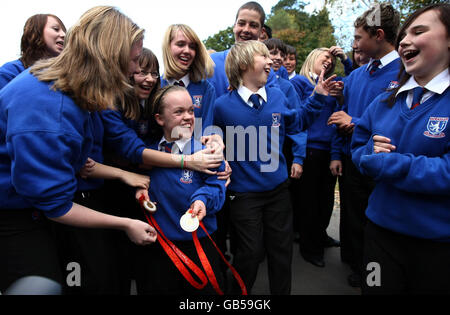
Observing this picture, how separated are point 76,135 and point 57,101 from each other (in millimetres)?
168

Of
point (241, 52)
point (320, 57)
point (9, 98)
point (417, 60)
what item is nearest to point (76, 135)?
point (9, 98)

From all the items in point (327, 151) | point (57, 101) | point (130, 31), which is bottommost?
point (327, 151)

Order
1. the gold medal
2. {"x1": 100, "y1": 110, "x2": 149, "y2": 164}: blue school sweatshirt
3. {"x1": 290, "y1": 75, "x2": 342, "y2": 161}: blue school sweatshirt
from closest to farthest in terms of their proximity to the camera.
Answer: the gold medal < {"x1": 100, "y1": 110, "x2": 149, "y2": 164}: blue school sweatshirt < {"x1": 290, "y1": 75, "x2": 342, "y2": 161}: blue school sweatshirt

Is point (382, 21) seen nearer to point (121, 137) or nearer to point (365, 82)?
point (365, 82)

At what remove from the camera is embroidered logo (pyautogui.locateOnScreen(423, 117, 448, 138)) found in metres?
1.54

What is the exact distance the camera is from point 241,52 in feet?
8.38

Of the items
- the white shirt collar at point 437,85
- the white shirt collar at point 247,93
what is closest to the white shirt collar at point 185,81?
the white shirt collar at point 247,93

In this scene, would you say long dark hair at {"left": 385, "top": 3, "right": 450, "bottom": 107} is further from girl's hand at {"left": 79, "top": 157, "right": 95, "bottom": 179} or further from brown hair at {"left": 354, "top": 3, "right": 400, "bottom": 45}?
girl's hand at {"left": 79, "top": 157, "right": 95, "bottom": 179}

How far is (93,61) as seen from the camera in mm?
1463

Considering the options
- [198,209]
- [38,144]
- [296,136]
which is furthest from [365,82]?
[38,144]

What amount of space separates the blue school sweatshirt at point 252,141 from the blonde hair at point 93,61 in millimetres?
1120

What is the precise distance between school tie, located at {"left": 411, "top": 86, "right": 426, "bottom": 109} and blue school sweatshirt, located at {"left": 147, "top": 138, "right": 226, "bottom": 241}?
3.98ft

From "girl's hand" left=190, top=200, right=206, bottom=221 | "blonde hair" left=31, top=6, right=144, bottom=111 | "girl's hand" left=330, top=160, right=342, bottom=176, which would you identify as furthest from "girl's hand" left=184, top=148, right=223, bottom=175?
"girl's hand" left=330, top=160, right=342, bottom=176

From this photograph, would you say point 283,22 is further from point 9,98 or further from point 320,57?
point 9,98
